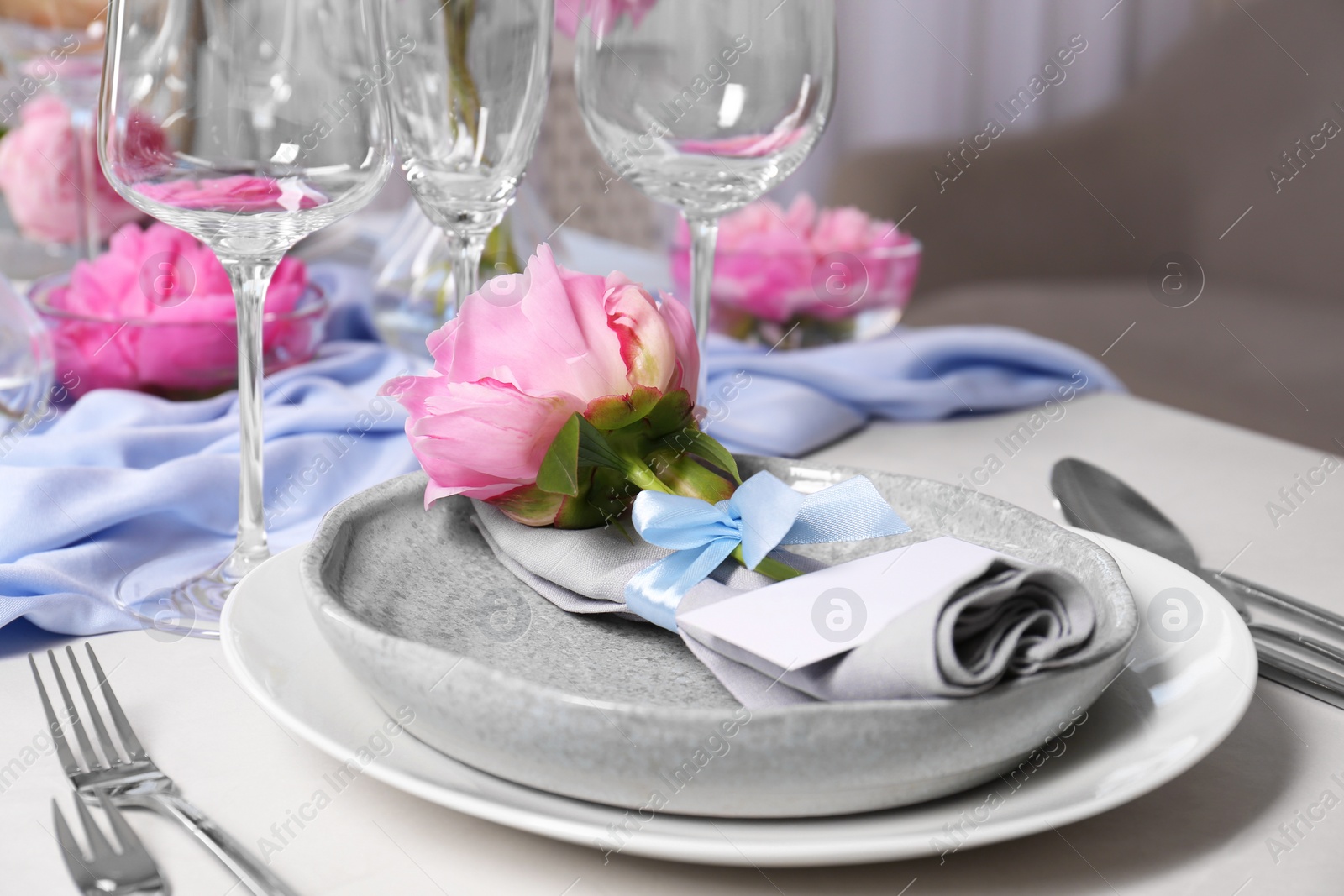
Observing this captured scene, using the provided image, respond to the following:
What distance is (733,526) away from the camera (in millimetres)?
410

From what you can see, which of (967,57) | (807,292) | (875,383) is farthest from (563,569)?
(967,57)

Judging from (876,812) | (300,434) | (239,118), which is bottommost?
(300,434)

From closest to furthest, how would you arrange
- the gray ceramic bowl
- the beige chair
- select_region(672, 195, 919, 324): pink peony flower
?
the gray ceramic bowl, select_region(672, 195, 919, 324): pink peony flower, the beige chair

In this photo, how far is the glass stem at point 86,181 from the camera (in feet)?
3.08

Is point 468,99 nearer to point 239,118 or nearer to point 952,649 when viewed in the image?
point 239,118

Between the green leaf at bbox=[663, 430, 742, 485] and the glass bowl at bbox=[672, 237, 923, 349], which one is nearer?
the green leaf at bbox=[663, 430, 742, 485]

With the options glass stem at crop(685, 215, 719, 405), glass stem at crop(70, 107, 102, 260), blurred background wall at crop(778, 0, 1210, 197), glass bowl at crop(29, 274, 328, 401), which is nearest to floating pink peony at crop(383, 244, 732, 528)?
glass stem at crop(685, 215, 719, 405)

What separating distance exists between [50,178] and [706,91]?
0.64 metres

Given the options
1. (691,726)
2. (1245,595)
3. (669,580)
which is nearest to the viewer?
(691,726)

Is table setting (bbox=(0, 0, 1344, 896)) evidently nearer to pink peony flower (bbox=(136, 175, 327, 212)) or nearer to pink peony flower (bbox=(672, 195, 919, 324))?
pink peony flower (bbox=(136, 175, 327, 212))

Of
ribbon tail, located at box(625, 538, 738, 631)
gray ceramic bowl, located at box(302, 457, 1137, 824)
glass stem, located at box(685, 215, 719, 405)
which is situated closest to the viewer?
gray ceramic bowl, located at box(302, 457, 1137, 824)

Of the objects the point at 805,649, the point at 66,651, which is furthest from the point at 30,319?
the point at 805,649

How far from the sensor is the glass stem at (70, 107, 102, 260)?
36.9 inches

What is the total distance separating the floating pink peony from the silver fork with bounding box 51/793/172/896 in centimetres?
15
